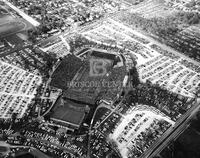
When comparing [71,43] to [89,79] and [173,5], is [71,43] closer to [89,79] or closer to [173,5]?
[89,79]

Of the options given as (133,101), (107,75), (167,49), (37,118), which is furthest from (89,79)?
(167,49)

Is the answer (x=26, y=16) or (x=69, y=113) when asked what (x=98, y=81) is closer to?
(x=69, y=113)

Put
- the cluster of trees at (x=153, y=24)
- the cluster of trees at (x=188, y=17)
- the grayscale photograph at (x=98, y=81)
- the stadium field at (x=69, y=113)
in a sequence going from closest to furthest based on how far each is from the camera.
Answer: the grayscale photograph at (x=98, y=81), the stadium field at (x=69, y=113), the cluster of trees at (x=153, y=24), the cluster of trees at (x=188, y=17)

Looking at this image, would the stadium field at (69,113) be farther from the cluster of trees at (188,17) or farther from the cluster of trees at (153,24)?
the cluster of trees at (188,17)

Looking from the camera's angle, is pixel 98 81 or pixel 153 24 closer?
pixel 98 81

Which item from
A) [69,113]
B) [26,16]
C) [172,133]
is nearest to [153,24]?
[26,16]

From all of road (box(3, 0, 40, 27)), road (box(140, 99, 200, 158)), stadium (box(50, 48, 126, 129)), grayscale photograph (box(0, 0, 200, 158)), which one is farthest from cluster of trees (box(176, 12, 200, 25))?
road (box(3, 0, 40, 27))

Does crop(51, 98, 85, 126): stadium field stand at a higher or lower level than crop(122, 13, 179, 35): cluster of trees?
lower

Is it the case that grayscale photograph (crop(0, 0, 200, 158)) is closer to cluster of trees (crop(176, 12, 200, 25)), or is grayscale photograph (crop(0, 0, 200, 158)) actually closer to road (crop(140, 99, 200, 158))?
road (crop(140, 99, 200, 158))

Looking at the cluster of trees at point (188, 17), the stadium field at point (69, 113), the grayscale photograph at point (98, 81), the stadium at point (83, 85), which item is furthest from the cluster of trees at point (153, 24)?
the stadium field at point (69, 113)

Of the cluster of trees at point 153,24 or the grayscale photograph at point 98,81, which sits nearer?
the grayscale photograph at point 98,81

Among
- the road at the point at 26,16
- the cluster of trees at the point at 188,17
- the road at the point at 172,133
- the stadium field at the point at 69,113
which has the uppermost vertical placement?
the cluster of trees at the point at 188,17

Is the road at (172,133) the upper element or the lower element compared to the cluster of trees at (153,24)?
lower
